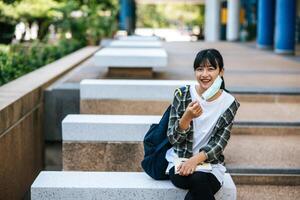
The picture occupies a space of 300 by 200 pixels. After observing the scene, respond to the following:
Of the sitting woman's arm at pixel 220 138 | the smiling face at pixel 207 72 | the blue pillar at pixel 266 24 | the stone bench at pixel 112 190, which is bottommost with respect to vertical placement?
the stone bench at pixel 112 190

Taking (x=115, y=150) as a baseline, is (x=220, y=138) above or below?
above

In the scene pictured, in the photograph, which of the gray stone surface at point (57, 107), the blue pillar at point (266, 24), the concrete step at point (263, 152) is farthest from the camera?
the blue pillar at point (266, 24)

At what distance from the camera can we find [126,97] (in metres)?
6.84

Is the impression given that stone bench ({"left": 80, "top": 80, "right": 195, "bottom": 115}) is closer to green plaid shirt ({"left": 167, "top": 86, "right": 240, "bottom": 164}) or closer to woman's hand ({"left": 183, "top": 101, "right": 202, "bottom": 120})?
green plaid shirt ({"left": 167, "top": 86, "right": 240, "bottom": 164})

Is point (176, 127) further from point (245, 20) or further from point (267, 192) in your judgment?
point (245, 20)

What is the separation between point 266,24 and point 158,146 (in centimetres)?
1753

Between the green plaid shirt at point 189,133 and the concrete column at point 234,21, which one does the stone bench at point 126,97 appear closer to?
the green plaid shirt at point 189,133

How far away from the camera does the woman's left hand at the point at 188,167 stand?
3.62m

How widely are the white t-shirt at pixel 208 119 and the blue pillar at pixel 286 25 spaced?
13.0 metres

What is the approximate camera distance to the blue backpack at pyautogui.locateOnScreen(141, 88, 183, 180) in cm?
394

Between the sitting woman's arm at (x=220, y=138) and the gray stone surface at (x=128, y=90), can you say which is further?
the gray stone surface at (x=128, y=90)

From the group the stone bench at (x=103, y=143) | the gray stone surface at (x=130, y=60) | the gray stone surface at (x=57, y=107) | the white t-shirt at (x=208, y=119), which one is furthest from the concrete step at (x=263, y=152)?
the gray stone surface at (x=130, y=60)

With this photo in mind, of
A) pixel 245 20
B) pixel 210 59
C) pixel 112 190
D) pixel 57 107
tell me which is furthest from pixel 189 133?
pixel 245 20

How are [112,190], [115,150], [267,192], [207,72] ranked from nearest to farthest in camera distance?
[207,72], [112,190], [267,192], [115,150]
